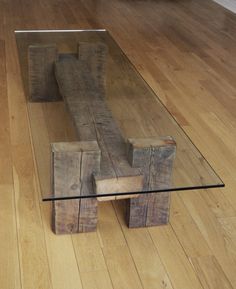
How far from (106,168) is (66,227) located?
12.4 inches

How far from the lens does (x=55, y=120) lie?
6.53ft

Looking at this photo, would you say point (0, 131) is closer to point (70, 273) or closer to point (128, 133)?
point (128, 133)

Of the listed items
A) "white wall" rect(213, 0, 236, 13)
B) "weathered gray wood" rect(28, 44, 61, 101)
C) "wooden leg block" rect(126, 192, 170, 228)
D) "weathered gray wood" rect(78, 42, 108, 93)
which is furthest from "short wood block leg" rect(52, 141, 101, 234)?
"white wall" rect(213, 0, 236, 13)

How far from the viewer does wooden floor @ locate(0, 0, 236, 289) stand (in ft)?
5.30

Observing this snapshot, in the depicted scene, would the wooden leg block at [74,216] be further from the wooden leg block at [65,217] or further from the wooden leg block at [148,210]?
the wooden leg block at [148,210]

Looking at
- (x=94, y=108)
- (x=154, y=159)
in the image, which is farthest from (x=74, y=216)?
(x=94, y=108)

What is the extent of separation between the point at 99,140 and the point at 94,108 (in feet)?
0.87

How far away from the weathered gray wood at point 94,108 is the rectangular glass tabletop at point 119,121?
23mm

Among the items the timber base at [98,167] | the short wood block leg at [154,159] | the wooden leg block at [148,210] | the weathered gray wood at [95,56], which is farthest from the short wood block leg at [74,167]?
the weathered gray wood at [95,56]

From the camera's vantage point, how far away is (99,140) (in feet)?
5.72

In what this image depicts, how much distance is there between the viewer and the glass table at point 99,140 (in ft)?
5.08

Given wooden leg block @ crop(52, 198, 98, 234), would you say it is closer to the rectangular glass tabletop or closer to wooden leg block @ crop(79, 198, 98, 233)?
wooden leg block @ crop(79, 198, 98, 233)

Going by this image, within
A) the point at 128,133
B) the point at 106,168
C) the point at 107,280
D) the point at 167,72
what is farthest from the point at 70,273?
the point at 167,72

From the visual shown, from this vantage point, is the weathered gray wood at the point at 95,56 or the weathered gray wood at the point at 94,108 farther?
the weathered gray wood at the point at 95,56
